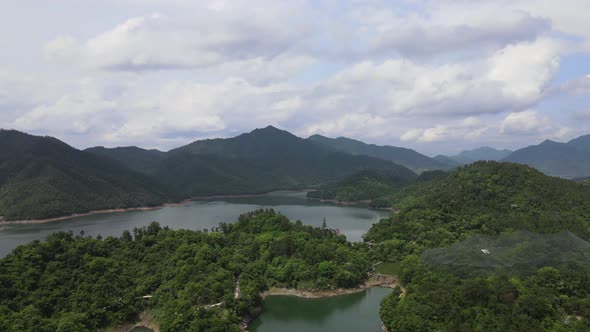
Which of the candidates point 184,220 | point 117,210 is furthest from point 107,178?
point 184,220

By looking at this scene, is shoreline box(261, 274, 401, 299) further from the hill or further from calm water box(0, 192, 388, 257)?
calm water box(0, 192, 388, 257)

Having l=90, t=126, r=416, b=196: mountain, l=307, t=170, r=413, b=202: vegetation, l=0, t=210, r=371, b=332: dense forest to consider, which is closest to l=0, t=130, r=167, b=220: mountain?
l=90, t=126, r=416, b=196: mountain

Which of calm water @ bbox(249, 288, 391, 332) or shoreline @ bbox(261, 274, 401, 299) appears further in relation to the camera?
shoreline @ bbox(261, 274, 401, 299)

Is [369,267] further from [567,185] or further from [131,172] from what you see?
[131,172]

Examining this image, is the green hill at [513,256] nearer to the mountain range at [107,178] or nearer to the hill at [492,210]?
the hill at [492,210]

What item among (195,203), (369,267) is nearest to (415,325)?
(369,267)

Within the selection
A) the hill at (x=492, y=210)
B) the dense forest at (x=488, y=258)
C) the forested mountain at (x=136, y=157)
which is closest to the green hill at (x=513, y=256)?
the dense forest at (x=488, y=258)
